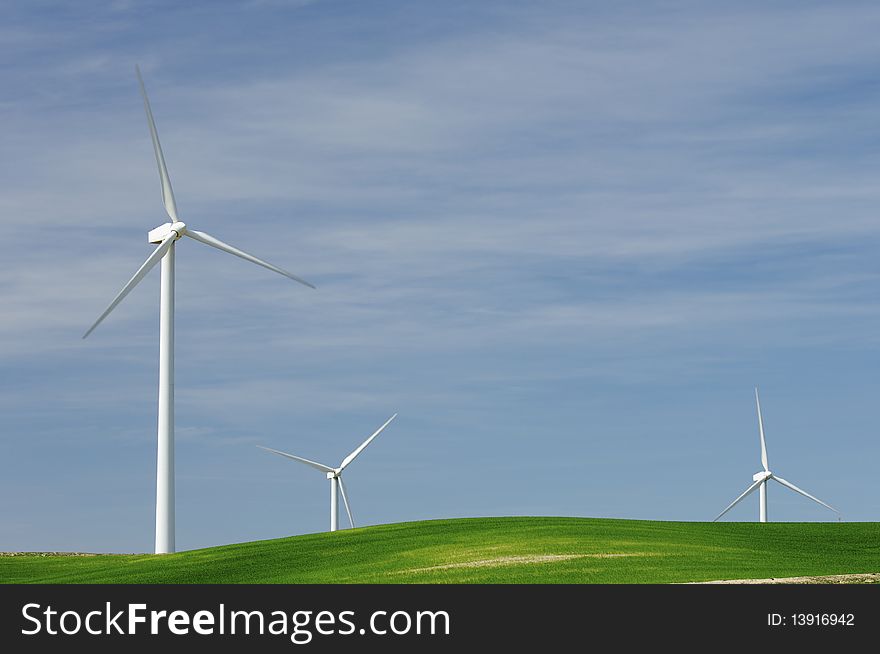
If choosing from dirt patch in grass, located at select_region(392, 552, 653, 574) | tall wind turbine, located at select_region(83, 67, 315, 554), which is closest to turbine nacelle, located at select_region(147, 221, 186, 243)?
tall wind turbine, located at select_region(83, 67, 315, 554)

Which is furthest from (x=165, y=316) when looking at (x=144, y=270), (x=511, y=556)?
(x=511, y=556)

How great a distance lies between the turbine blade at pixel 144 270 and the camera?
5416 cm

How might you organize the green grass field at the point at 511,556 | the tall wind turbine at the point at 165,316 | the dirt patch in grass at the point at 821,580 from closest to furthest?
the dirt patch in grass at the point at 821,580 < the green grass field at the point at 511,556 < the tall wind turbine at the point at 165,316

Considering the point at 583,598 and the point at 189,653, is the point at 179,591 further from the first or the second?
the point at 583,598

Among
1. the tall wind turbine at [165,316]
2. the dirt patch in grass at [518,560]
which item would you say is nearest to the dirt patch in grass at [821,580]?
the dirt patch in grass at [518,560]

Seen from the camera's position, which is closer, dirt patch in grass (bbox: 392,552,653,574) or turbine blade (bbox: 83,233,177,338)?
dirt patch in grass (bbox: 392,552,653,574)

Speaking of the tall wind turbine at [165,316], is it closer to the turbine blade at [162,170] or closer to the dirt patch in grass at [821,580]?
the turbine blade at [162,170]

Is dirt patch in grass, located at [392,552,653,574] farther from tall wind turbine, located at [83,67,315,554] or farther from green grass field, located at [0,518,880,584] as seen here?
tall wind turbine, located at [83,67,315,554]

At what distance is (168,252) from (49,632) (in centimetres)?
3559

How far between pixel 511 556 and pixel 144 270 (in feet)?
83.7

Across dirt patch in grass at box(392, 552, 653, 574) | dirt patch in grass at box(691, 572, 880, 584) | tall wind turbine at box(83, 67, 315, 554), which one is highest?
tall wind turbine at box(83, 67, 315, 554)

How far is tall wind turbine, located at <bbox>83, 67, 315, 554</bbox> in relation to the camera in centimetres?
5334

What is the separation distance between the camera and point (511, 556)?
39.4m

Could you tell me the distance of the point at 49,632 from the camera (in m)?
23.7
